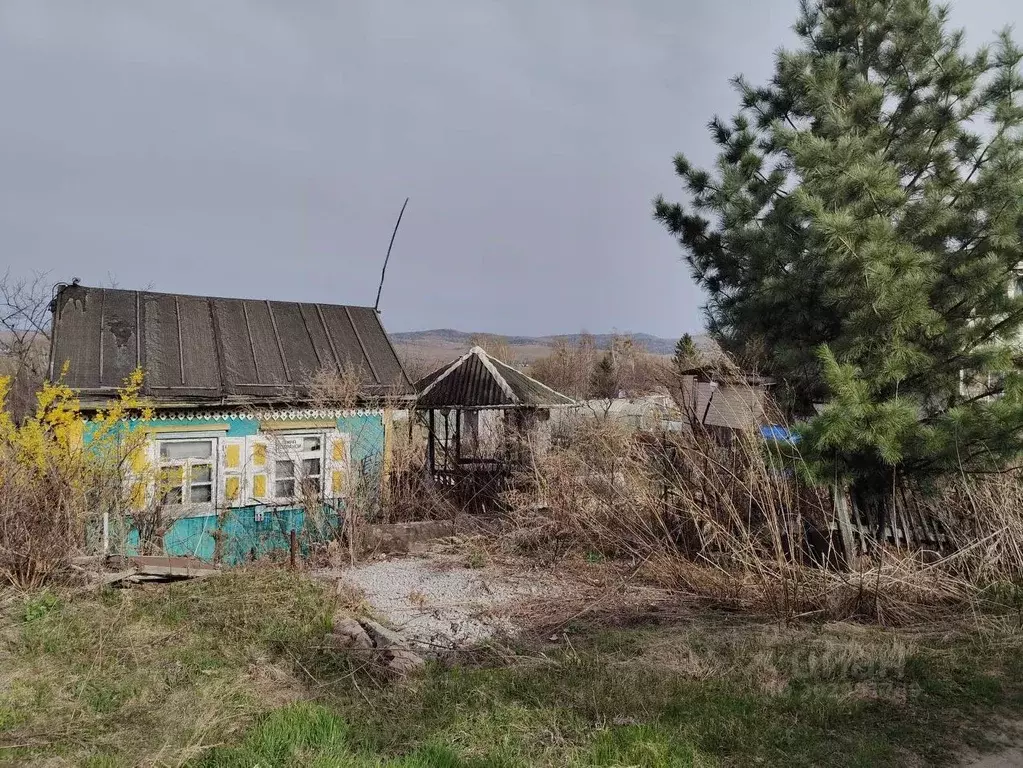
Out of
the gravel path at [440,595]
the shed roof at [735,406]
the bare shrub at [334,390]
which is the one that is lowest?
the gravel path at [440,595]

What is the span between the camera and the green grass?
3.93 m

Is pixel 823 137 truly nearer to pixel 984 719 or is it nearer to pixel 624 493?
pixel 624 493

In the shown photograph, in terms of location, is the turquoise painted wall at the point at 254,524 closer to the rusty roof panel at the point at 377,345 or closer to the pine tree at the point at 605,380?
the rusty roof panel at the point at 377,345

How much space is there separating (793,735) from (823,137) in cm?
681

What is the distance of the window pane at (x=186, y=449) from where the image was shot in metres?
11.2

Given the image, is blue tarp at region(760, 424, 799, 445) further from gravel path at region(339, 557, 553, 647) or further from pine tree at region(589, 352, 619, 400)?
pine tree at region(589, 352, 619, 400)

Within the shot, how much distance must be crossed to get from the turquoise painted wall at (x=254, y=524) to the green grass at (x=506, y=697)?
4.36 metres

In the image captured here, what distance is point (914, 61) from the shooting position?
8.56 metres

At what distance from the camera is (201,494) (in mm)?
11508

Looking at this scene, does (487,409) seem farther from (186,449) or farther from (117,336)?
(117,336)

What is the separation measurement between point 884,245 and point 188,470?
33.9ft

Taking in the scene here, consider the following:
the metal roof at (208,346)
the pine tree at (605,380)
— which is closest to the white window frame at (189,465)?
the metal roof at (208,346)

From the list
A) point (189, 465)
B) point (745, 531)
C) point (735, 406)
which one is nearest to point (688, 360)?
point (735, 406)

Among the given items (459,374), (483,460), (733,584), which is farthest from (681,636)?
(459,374)
